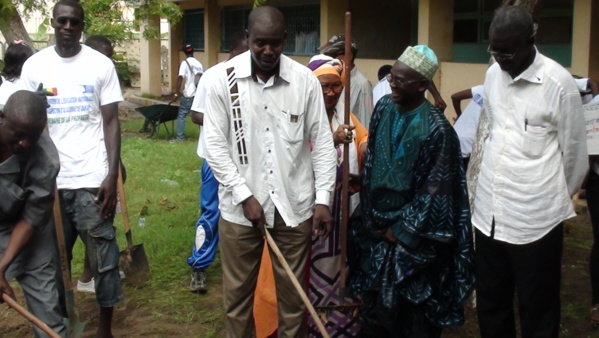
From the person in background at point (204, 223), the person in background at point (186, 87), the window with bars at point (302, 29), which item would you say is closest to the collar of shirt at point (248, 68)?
the person in background at point (204, 223)

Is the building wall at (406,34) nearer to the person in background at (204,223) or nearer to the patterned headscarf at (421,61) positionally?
the person in background at (204,223)

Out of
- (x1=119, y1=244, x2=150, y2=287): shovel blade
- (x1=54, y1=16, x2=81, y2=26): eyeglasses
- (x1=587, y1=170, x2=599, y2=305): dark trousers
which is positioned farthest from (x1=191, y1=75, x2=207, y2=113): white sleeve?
(x1=587, y1=170, x2=599, y2=305): dark trousers

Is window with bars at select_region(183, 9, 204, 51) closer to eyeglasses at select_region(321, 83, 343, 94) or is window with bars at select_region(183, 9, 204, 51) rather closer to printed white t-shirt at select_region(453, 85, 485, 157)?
printed white t-shirt at select_region(453, 85, 485, 157)

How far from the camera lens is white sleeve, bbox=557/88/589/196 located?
3.51 m

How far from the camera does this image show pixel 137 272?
5.67 metres

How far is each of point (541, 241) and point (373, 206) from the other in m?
0.83

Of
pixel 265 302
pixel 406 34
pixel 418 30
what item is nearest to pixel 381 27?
pixel 406 34

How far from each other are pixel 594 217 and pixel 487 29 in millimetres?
7427

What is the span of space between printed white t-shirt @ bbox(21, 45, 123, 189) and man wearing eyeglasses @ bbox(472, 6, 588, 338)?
2246 mm

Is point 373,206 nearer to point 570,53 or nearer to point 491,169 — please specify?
point 491,169

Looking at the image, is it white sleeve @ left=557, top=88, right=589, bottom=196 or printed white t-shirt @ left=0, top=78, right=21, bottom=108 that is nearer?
white sleeve @ left=557, top=88, right=589, bottom=196

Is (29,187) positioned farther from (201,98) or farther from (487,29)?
(487,29)

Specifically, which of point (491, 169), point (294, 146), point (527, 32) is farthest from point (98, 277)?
point (527, 32)

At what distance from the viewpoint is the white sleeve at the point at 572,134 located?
3512 mm
